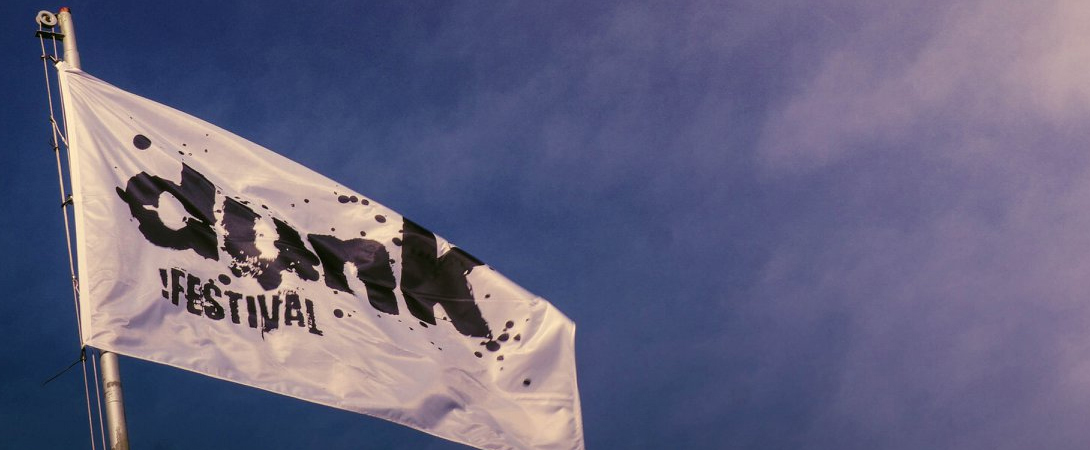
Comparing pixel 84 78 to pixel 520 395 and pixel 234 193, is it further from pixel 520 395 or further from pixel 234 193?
pixel 520 395

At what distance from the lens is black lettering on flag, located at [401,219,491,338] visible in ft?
49.7

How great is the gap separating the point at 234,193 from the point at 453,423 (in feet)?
11.8

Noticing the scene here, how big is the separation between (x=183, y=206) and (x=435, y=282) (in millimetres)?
3096

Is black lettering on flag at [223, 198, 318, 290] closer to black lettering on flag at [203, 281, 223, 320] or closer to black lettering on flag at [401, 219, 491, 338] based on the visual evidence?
black lettering on flag at [203, 281, 223, 320]

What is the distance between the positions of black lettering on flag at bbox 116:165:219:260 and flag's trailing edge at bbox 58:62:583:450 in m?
0.02

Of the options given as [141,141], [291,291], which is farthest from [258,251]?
[141,141]

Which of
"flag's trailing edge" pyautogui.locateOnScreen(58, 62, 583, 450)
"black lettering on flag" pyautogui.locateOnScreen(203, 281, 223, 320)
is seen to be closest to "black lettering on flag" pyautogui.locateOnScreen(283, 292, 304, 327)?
"flag's trailing edge" pyautogui.locateOnScreen(58, 62, 583, 450)

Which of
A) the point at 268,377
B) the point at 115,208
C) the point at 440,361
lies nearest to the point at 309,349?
the point at 268,377

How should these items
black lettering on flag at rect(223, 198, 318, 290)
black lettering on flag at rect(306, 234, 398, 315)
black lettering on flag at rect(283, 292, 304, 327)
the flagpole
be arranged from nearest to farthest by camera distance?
1. the flagpole
2. black lettering on flag at rect(283, 292, 304, 327)
3. black lettering on flag at rect(223, 198, 318, 290)
4. black lettering on flag at rect(306, 234, 398, 315)

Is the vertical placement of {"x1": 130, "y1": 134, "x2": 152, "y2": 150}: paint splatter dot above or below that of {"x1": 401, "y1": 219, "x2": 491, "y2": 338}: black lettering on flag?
above

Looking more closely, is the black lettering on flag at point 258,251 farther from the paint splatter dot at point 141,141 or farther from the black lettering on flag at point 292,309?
the paint splatter dot at point 141,141

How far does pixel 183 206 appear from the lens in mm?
14109

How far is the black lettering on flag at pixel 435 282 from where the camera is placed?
15.2 meters

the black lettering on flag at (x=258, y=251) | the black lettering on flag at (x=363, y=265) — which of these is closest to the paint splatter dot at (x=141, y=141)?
the black lettering on flag at (x=258, y=251)
